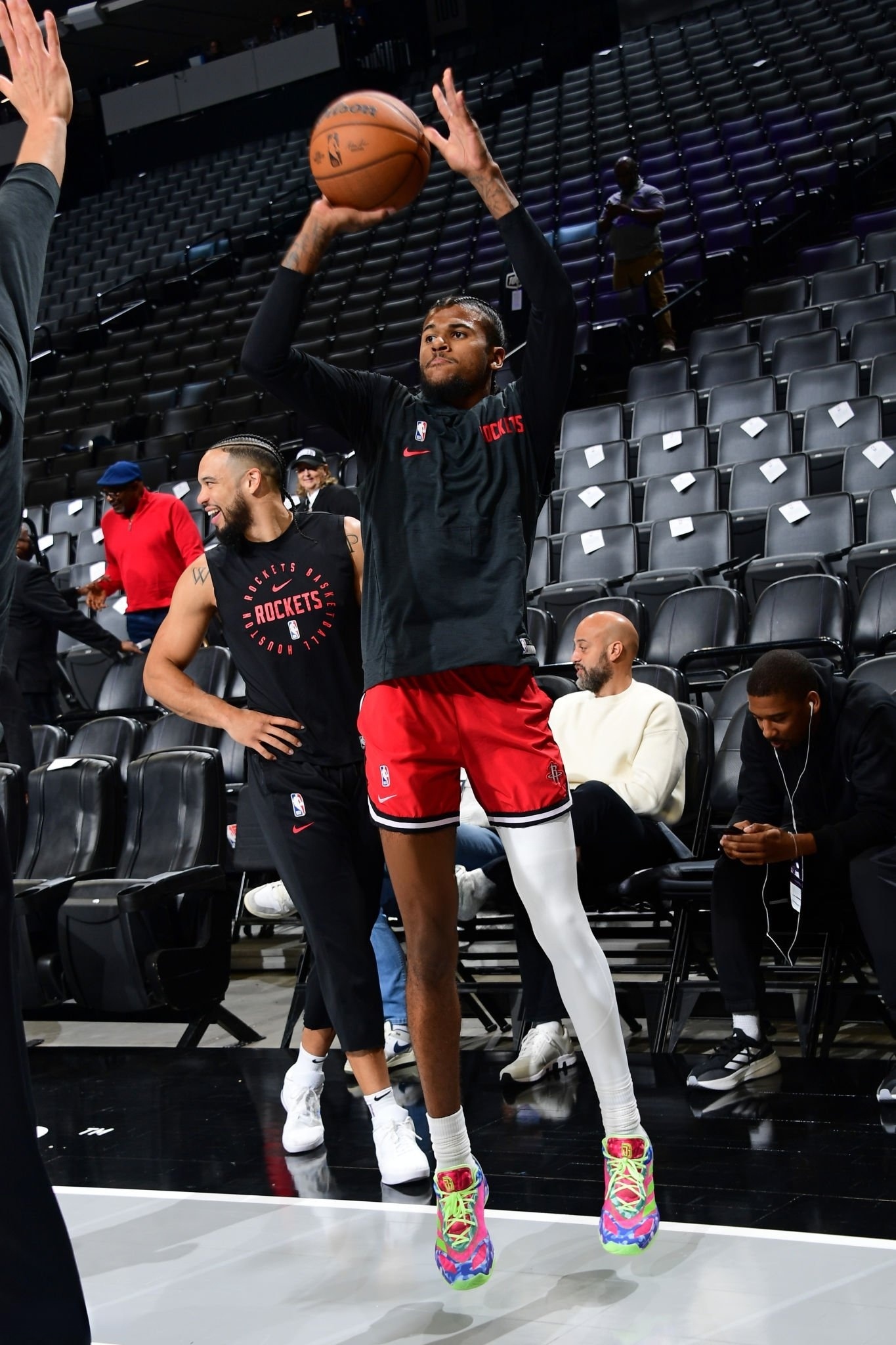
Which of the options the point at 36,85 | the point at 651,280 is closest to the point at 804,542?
the point at 651,280

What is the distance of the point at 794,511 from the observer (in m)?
6.60

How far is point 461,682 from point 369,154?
3.21ft

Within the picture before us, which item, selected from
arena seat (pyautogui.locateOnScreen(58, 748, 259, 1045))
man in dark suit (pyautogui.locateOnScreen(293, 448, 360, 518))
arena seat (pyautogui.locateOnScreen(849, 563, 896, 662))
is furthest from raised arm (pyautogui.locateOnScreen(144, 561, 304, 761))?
arena seat (pyautogui.locateOnScreen(849, 563, 896, 662))

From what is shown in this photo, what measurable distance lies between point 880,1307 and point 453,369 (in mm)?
1699

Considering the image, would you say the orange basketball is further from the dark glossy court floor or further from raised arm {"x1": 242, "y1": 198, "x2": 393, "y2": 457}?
the dark glossy court floor

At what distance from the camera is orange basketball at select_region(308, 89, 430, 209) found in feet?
8.13

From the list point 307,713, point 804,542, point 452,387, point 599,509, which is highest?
point 452,387

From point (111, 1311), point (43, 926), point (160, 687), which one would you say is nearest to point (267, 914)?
point (43, 926)

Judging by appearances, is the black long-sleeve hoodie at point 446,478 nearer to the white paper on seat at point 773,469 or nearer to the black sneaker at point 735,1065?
the black sneaker at point 735,1065

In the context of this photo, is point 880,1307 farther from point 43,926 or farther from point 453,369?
point 43,926

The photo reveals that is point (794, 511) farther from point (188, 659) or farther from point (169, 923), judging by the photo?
point (188, 659)

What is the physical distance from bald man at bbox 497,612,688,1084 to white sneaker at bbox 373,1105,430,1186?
2.05 ft

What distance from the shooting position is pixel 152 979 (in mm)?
4031

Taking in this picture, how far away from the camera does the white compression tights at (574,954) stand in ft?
7.76
